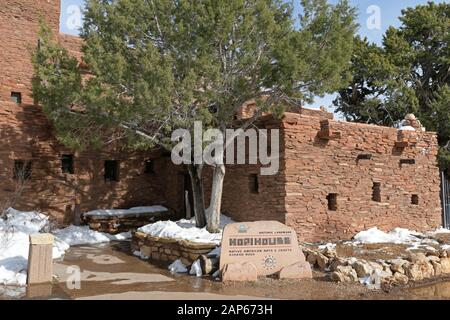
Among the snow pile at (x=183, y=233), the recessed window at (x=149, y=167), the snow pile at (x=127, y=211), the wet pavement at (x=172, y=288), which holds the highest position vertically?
the recessed window at (x=149, y=167)

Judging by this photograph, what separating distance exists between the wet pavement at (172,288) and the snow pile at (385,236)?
118 inches

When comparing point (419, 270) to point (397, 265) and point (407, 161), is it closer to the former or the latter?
point (397, 265)

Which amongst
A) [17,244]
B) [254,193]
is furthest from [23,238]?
[254,193]

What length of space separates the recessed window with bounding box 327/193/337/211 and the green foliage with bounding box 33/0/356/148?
3.12 meters

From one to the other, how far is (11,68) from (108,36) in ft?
25.6

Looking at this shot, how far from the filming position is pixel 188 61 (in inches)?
318

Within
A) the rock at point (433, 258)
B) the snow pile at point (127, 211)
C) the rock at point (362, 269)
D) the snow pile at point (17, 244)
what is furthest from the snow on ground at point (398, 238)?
the snow pile at point (17, 244)

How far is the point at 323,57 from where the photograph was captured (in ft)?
28.1

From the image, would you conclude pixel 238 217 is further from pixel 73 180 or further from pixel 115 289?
pixel 73 180

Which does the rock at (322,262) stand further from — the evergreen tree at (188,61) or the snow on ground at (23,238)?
the snow on ground at (23,238)

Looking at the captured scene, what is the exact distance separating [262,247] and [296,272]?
0.78 metres

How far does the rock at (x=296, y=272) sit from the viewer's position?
23.6 feet

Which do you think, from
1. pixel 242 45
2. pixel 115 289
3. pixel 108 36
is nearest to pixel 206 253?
→ pixel 115 289

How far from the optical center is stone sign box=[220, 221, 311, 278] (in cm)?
732
